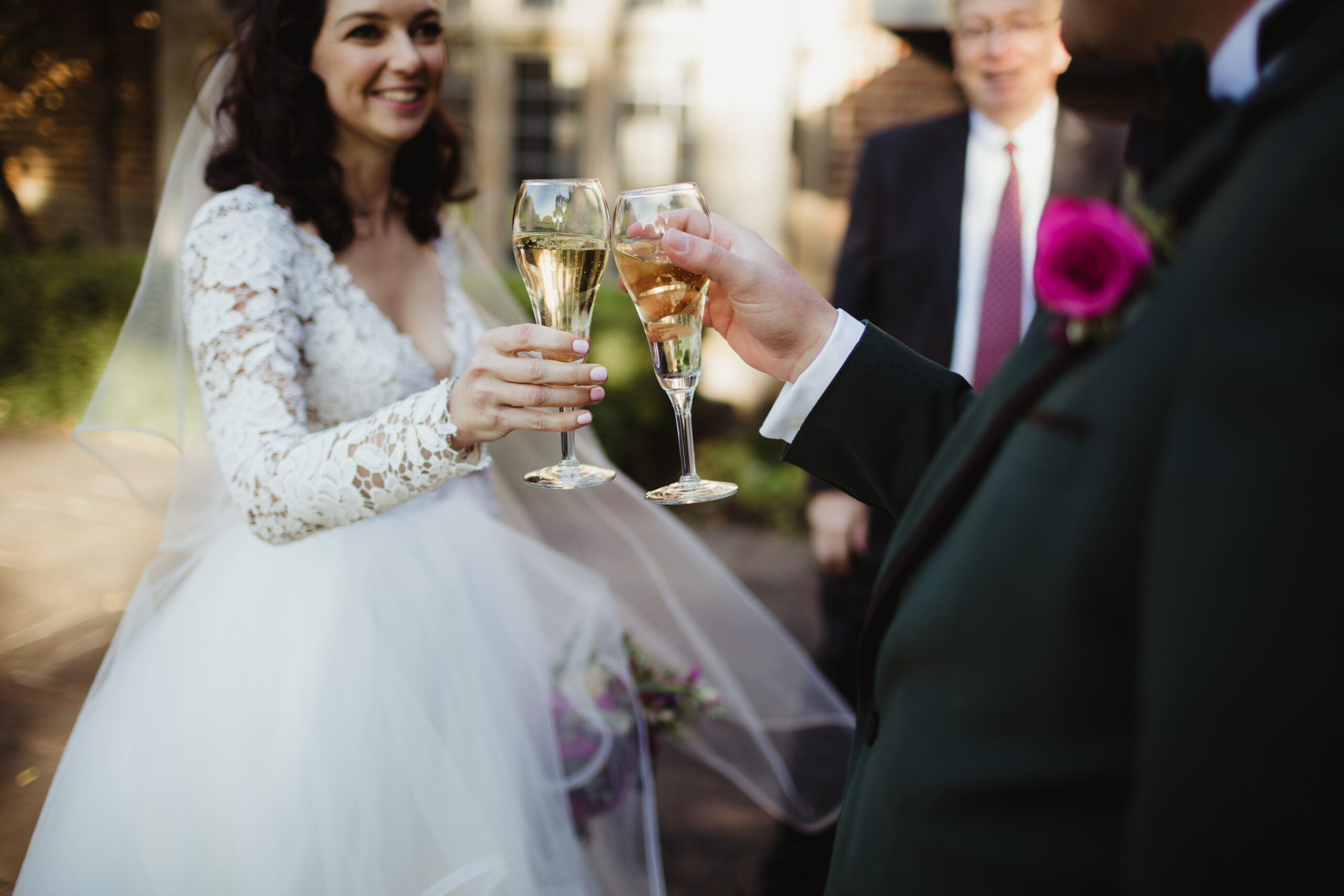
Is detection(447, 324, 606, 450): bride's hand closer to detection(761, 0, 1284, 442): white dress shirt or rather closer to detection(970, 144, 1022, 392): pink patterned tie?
detection(761, 0, 1284, 442): white dress shirt

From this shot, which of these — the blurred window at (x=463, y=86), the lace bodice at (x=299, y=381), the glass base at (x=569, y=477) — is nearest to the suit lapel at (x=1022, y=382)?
the glass base at (x=569, y=477)

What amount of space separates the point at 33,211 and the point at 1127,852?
10.3 meters

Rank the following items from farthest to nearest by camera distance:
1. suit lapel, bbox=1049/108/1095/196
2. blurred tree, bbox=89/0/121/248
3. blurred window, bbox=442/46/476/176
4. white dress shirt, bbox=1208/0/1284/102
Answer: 1. blurred tree, bbox=89/0/121/248
2. blurred window, bbox=442/46/476/176
3. suit lapel, bbox=1049/108/1095/196
4. white dress shirt, bbox=1208/0/1284/102

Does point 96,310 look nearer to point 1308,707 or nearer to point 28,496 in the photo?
point 28,496

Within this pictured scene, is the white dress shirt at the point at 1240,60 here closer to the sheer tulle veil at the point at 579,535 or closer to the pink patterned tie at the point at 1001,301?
the sheer tulle veil at the point at 579,535

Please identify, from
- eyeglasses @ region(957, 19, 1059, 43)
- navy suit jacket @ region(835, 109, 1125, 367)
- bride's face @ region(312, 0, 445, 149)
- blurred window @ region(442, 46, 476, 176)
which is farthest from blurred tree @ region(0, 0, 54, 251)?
eyeglasses @ region(957, 19, 1059, 43)

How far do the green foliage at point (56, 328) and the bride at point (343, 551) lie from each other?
5334 mm

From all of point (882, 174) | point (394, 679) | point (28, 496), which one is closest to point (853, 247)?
point (882, 174)

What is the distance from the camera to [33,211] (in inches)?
332

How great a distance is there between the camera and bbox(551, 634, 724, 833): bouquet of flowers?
2182 mm

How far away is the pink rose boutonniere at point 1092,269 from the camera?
80 cm

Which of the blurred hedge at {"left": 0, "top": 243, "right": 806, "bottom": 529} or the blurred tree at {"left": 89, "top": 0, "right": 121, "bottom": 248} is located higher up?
the blurred tree at {"left": 89, "top": 0, "right": 121, "bottom": 248}

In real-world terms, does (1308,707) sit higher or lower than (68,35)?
lower

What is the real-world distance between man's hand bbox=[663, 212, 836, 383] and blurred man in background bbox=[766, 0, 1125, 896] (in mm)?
1387
